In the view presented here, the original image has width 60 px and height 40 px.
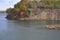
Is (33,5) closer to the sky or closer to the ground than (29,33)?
closer to the sky

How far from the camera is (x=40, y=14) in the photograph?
35188mm

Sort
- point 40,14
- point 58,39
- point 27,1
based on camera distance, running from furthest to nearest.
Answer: point 27,1 → point 40,14 → point 58,39

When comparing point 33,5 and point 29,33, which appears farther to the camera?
point 33,5

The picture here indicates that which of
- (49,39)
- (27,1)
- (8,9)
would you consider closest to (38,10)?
(27,1)

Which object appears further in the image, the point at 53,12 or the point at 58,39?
the point at 53,12

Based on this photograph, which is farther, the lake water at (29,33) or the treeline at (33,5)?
the treeline at (33,5)

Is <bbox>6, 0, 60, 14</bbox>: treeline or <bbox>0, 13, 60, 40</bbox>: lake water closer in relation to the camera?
<bbox>0, 13, 60, 40</bbox>: lake water

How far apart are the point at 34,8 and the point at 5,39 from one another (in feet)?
71.9

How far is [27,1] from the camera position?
3744 cm

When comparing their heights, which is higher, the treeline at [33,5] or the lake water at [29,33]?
the treeline at [33,5]

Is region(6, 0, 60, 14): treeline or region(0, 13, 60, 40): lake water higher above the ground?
region(6, 0, 60, 14): treeline

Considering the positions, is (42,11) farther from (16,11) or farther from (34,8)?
(16,11)

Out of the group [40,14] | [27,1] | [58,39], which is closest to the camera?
[58,39]

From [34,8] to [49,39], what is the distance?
2193 centimetres
